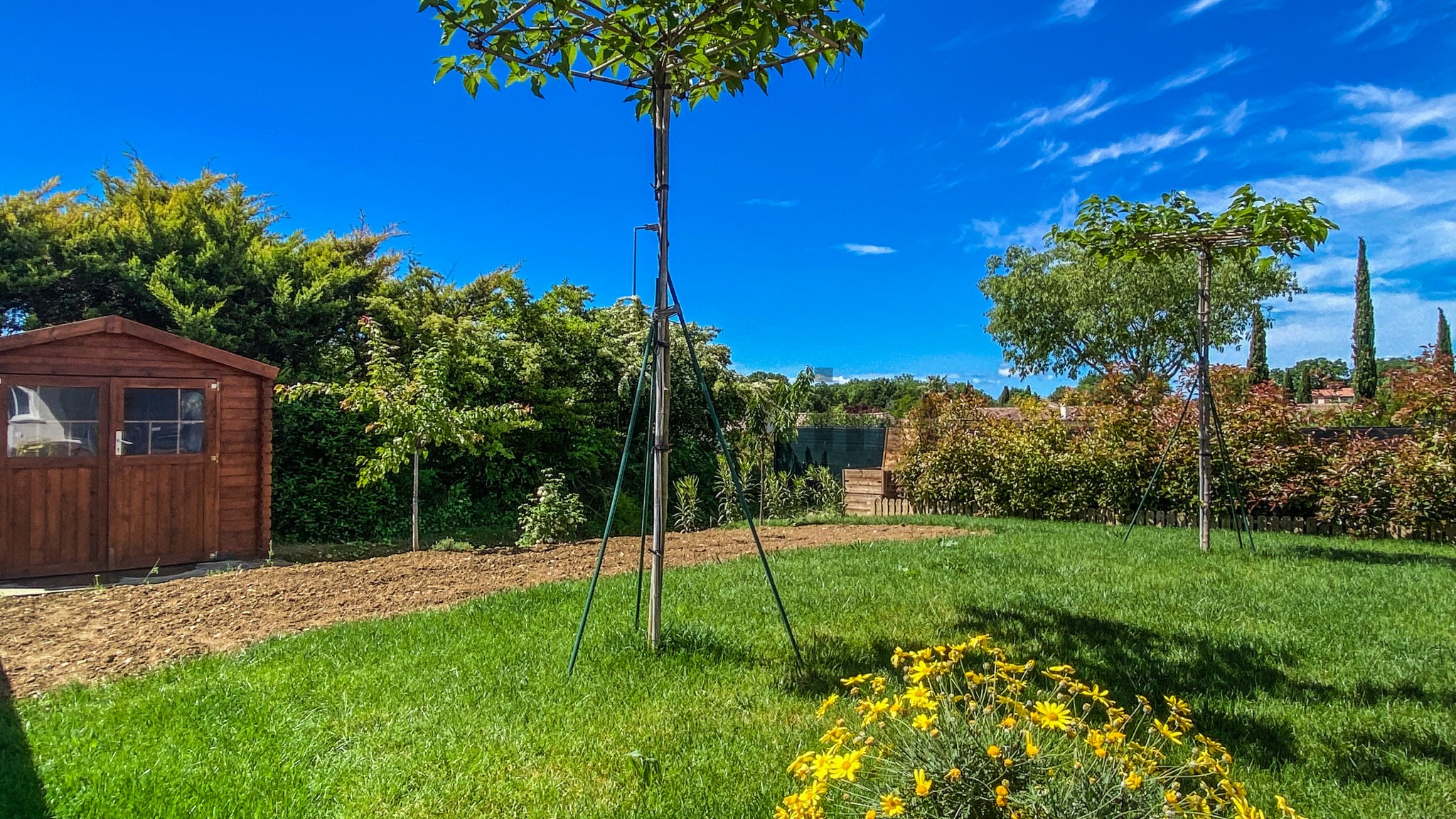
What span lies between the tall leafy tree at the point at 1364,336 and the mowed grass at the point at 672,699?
2830 cm

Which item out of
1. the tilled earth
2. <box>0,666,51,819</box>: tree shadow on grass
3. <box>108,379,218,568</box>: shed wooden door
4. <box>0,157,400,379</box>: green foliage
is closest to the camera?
<box>0,666,51,819</box>: tree shadow on grass

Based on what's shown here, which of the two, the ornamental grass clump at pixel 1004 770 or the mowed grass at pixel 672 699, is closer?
the ornamental grass clump at pixel 1004 770

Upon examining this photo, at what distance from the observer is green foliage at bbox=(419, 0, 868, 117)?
295 centimetres

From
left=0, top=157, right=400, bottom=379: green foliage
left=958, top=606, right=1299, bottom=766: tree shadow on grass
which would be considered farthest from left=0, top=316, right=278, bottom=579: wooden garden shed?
left=958, top=606, right=1299, bottom=766: tree shadow on grass

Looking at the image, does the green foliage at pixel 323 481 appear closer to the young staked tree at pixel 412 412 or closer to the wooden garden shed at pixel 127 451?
the young staked tree at pixel 412 412

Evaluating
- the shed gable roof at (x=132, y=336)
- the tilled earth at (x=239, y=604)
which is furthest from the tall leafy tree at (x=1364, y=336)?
the shed gable roof at (x=132, y=336)

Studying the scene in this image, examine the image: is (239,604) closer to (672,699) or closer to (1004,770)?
(672,699)

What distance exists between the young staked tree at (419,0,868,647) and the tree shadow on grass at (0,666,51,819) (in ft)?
7.62

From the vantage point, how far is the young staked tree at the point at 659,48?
2.97m

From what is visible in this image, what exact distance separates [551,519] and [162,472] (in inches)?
149

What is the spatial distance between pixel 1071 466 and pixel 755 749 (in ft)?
28.1

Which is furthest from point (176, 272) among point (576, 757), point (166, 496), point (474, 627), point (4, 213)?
point (576, 757)

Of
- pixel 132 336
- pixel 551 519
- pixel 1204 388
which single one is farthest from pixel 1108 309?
pixel 132 336

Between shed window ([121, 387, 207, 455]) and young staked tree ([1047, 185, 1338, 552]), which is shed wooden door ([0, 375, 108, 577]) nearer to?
shed window ([121, 387, 207, 455])
